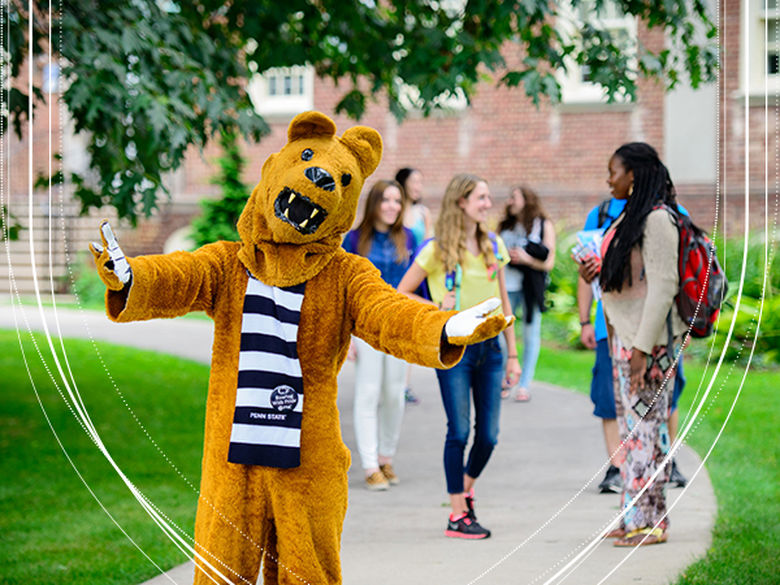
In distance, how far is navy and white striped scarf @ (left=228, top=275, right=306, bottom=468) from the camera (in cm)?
315

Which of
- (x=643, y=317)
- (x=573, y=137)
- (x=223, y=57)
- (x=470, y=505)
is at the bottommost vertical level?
(x=470, y=505)

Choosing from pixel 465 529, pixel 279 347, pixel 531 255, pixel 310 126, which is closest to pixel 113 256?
pixel 279 347

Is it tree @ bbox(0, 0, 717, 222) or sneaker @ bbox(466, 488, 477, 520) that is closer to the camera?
sneaker @ bbox(466, 488, 477, 520)

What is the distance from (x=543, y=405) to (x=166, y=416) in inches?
134

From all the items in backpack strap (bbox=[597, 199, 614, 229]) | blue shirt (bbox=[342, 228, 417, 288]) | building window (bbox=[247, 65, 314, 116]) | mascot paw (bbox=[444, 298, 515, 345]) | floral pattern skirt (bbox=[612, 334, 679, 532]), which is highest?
building window (bbox=[247, 65, 314, 116])

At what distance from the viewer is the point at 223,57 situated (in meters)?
8.10

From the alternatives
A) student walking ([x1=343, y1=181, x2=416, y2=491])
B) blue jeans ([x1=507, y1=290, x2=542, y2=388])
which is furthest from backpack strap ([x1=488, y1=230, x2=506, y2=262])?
blue jeans ([x1=507, y1=290, x2=542, y2=388])

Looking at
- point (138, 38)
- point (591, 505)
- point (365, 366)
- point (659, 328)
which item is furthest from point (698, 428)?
point (138, 38)

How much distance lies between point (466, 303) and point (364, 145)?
2.04 m

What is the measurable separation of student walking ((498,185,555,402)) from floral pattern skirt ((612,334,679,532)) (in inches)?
152

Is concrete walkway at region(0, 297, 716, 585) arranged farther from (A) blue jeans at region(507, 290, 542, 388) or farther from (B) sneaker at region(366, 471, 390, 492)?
(A) blue jeans at region(507, 290, 542, 388)

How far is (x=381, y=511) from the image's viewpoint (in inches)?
227

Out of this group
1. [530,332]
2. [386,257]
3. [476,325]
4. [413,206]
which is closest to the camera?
[476,325]

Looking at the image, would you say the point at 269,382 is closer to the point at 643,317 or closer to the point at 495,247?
the point at 643,317
